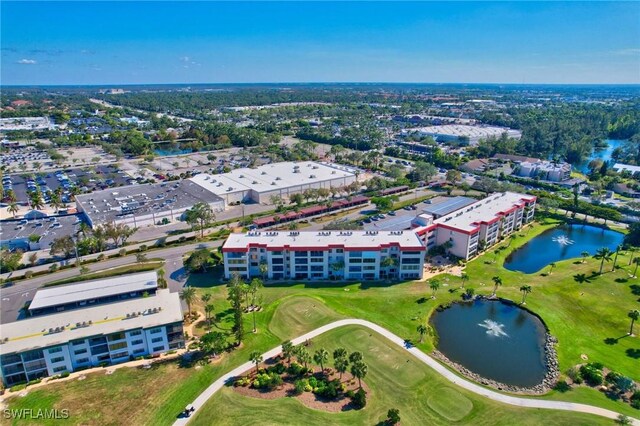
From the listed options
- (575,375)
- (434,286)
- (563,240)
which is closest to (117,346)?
(434,286)

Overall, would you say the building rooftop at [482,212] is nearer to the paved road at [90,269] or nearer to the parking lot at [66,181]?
the paved road at [90,269]

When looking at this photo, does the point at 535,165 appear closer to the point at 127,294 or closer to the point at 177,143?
the point at 127,294

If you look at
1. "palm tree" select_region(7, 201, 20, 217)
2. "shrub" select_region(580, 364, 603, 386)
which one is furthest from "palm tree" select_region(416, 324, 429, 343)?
"palm tree" select_region(7, 201, 20, 217)

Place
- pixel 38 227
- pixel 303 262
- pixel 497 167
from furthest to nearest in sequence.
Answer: pixel 497 167, pixel 38 227, pixel 303 262

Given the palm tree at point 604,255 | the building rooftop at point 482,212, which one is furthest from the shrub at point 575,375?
the building rooftop at point 482,212

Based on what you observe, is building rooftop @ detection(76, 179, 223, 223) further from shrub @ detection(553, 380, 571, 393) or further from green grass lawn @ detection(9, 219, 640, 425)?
shrub @ detection(553, 380, 571, 393)

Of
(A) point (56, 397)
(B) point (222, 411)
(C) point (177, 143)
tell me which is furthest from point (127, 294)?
(C) point (177, 143)
